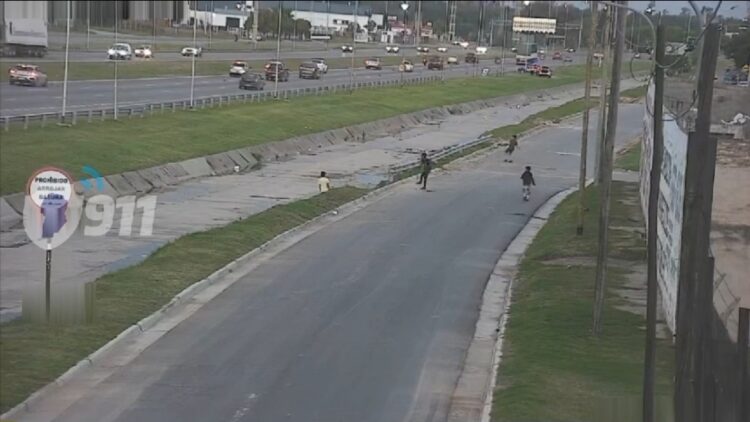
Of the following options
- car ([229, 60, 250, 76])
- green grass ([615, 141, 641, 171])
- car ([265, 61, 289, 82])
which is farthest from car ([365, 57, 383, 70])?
green grass ([615, 141, 641, 171])

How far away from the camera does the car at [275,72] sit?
264 ft

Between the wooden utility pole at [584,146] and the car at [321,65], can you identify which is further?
the car at [321,65]

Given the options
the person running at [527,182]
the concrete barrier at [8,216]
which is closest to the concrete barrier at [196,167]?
the person running at [527,182]

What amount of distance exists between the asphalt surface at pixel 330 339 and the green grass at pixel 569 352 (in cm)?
87

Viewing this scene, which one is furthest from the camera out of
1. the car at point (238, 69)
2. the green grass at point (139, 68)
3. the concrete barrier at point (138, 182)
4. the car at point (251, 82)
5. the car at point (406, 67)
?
the car at point (406, 67)

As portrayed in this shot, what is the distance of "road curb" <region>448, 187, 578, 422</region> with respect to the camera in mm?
14672

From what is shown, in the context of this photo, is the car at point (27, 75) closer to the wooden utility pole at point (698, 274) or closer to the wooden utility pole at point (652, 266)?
the wooden utility pole at point (652, 266)

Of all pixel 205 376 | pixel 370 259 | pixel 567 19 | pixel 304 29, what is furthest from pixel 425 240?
pixel 304 29

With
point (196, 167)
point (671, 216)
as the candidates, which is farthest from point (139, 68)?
point (671, 216)

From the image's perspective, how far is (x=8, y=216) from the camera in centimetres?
2898

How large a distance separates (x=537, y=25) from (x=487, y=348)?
82816 millimetres

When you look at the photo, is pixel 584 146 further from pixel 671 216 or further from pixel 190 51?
pixel 190 51

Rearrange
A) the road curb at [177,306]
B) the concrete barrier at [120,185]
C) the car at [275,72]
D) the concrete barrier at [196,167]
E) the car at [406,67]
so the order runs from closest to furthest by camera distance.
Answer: the road curb at [177,306] → the concrete barrier at [120,185] → the concrete barrier at [196,167] → the car at [275,72] → the car at [406,67]

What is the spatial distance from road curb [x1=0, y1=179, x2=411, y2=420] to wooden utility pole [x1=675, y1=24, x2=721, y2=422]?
→ 6.58 m
